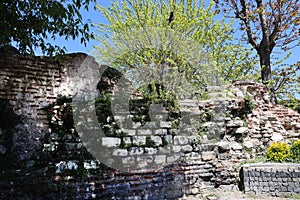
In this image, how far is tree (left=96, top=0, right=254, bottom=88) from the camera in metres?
11.8

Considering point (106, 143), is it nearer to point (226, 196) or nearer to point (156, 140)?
point (156, 140)

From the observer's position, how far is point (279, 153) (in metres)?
6.25

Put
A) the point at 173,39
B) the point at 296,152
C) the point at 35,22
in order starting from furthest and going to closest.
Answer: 1. the point at 173,39
2. the point at 296,152
3. the point at 35,22

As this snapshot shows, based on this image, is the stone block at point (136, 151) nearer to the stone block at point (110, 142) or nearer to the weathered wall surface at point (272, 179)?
the stone block at point (110, 142)

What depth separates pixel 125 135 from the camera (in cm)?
534

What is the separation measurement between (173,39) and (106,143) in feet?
25.8

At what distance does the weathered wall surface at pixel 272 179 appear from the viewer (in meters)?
5.61

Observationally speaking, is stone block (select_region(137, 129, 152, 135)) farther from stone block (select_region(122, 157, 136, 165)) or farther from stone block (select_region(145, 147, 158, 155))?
stone block (select_region(122, 157, 136, 165))

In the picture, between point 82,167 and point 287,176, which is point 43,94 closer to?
point 82,167

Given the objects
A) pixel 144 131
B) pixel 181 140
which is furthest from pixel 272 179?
pixel 144 131

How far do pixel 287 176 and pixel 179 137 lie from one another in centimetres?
237

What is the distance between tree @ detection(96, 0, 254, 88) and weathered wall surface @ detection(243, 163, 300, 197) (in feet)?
20.1

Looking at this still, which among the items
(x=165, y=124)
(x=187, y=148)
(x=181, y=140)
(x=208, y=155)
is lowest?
(x=208, y=155)

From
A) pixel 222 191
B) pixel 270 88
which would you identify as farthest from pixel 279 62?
pixel 222 191
